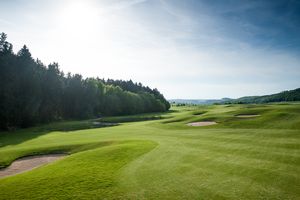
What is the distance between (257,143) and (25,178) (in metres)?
19.6

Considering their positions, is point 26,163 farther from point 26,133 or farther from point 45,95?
point 45,95

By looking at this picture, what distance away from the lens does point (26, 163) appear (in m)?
22.1

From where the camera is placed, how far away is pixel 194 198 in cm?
1102

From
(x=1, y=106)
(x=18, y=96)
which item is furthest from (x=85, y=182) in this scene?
(x=18, y=96)

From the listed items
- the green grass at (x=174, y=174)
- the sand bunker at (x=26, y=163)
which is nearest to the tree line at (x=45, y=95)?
the sand bunker at (x=26, y=163)

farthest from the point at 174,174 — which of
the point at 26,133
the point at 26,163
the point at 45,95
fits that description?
the point at 45,95

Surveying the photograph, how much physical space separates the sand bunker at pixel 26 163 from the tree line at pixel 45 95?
37.2 metres

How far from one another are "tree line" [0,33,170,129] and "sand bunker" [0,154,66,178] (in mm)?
37174

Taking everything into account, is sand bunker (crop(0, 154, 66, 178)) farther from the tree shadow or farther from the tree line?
the tree line

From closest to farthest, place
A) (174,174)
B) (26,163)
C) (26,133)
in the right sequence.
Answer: (174,174)
(26,163)
(26,133)

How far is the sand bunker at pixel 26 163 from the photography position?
783 inches

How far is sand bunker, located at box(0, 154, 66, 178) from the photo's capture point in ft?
65.3

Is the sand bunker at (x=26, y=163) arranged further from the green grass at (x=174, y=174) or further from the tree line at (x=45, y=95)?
the tree line at (x=45, y=95)

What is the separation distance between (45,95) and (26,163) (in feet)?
188
